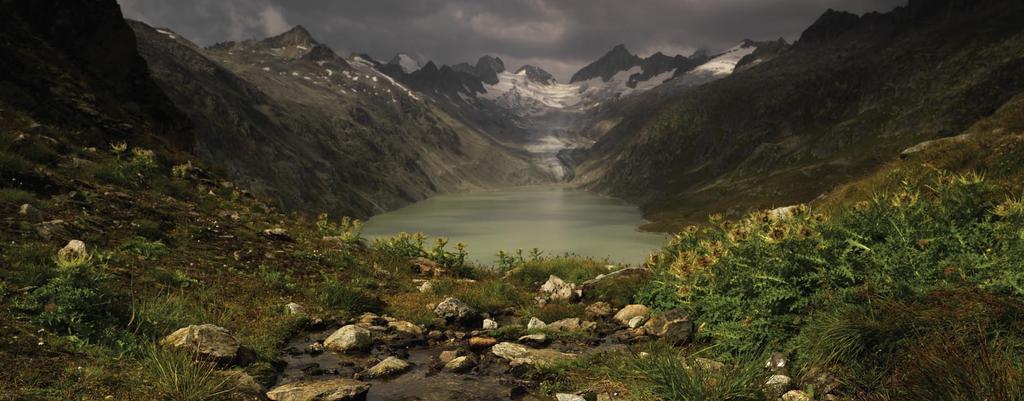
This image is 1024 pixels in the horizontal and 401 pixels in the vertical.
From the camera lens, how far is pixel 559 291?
16.2 metres

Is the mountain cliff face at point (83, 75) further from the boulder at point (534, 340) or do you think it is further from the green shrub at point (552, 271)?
the boulder at point (534, 340)

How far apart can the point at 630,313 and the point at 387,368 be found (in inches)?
245

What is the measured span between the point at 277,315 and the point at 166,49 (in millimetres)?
188711

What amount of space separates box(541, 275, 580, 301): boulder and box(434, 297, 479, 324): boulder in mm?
3552

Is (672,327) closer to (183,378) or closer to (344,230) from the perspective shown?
(183,378)

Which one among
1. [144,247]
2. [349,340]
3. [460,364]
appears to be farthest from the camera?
[144,247]

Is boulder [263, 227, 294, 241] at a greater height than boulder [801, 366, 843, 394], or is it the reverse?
boulder [263, 227, 294, 241]

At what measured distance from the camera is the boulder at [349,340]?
9766 millimetres

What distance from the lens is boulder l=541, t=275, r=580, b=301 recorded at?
1570 centimetres

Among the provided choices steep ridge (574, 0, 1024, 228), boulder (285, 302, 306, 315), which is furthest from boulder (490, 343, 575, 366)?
steep ridge (574, 0, 1024, 228)

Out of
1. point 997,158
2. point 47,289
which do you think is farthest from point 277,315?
point 997,158

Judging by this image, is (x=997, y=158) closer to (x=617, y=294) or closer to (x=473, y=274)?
(x=617, y=294)

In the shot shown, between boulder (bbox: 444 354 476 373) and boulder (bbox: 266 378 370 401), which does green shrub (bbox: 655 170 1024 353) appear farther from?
boulder (bbox: 266 378 370 401)

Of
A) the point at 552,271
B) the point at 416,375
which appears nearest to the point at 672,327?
the point at 416,375
